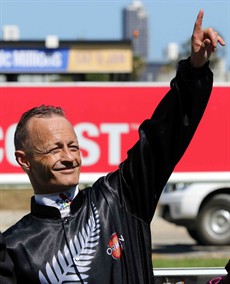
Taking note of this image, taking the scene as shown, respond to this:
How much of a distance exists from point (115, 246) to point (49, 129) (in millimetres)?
434

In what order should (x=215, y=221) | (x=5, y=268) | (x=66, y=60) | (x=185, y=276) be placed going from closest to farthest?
(x=5, y=268) < (x=185, y=276) < (x=215, y=221) < (x=66, y=60)

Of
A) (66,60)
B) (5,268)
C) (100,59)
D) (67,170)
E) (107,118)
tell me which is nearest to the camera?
(5,268)

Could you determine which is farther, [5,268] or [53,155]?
[53,155]

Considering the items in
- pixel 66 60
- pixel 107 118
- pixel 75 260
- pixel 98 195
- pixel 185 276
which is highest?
pixel 98 195

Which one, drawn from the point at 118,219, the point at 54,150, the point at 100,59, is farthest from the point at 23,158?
the point at 100,59

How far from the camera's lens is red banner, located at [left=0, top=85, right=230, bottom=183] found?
11.6 meters

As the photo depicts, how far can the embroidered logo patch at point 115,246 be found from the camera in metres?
3.34

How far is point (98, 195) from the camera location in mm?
3500

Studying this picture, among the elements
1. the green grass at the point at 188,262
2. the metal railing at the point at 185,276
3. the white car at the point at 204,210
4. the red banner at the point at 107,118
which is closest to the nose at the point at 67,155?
the metal railing at the point at 185,276

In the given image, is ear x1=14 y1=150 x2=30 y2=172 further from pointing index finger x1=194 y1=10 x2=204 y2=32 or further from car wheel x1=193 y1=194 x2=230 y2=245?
car wheel x1=193 y1=194 x2=230 y2=245

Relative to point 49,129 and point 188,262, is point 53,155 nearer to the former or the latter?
point 49,129

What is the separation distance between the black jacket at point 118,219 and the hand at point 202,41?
0.07 metres

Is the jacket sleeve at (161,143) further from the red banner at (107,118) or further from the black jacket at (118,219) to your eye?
the red banner at (107,118)

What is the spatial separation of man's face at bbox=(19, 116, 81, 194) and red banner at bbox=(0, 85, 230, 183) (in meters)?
8.14
